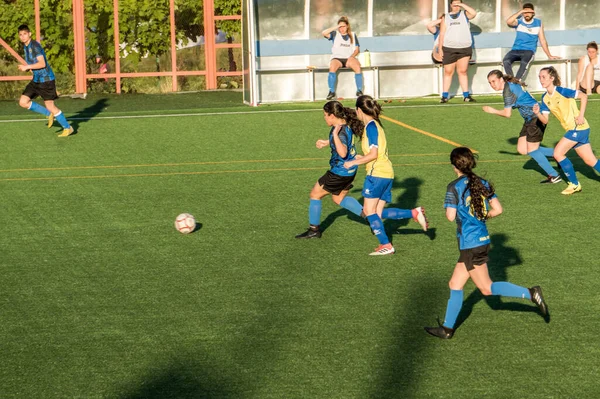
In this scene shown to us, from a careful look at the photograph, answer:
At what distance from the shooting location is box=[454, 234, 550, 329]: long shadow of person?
→ 8984mm

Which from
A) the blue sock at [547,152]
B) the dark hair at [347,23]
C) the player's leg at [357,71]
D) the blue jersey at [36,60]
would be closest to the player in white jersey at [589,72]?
the blue sock at [547,152]

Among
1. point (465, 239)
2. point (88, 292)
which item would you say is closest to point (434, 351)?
point (465, 239)

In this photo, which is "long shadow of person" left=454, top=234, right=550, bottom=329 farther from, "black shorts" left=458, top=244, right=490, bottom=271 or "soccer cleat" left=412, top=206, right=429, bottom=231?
"soccer cleat" left=412, top=206, right=429, bottom=231

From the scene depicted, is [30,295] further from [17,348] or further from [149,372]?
[149,372]

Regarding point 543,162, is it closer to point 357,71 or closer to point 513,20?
point 513,20

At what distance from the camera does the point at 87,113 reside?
74.9 ft

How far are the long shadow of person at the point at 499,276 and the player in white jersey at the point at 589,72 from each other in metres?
7.53

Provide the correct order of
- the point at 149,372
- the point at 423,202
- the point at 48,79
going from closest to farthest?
the point at 149,372
the point at 423,202
the point at 48,79

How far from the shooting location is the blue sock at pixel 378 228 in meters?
10.9

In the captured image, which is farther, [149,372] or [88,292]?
[88,292]

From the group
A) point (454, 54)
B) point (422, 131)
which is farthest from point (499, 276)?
point (454, 54)

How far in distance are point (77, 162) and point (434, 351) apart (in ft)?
35.5

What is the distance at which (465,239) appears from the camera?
817 centimetres

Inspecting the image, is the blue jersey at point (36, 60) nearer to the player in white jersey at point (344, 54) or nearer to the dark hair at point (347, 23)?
the player in white jersey at point (344, 54)
